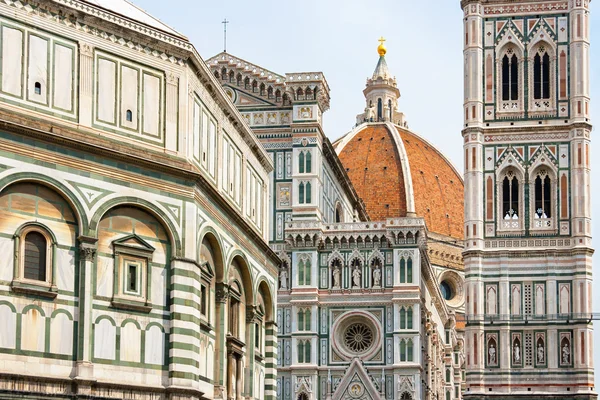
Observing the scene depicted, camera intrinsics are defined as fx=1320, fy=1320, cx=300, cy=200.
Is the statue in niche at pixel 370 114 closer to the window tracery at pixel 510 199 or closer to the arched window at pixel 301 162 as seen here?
the arched window at pixel 301 162

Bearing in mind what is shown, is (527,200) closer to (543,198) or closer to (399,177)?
(543,198)

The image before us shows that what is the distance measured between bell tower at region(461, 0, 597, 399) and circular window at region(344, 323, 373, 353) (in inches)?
198

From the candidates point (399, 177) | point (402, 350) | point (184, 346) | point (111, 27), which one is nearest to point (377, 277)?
point (402, 350)

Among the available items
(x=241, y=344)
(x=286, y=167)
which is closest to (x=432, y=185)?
(x=286, y=167)

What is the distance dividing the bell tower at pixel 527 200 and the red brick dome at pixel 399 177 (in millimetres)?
53721

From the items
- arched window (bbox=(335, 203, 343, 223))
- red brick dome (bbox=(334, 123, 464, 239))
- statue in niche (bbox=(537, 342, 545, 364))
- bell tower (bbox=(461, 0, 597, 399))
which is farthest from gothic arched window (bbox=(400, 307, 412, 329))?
red brick dome (bbox=(334, 123, 464, 239))

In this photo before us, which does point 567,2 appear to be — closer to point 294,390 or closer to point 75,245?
point 294,390

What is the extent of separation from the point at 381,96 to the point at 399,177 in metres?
13.6

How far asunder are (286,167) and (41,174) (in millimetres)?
41329

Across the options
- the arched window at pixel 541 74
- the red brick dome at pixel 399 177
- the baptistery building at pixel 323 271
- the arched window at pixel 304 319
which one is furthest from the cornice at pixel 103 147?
the red brick dome at pixel 399 177

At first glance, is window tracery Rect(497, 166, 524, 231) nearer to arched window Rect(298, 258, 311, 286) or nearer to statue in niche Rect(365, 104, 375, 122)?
arched window Rect(298, 258, 311, 286)

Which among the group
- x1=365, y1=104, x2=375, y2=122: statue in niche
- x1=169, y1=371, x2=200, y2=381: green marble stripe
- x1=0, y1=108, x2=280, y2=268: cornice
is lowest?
x1=169, y1=371, x2=200, y2=381: green marble stripe

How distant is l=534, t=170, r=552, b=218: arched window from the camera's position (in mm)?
58125

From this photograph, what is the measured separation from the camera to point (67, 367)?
68.2ft
